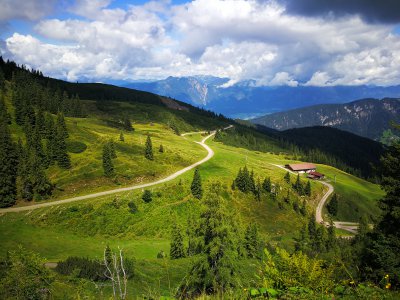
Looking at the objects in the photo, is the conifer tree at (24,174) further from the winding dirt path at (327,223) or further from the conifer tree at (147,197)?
the winding dirt path at (327,223)

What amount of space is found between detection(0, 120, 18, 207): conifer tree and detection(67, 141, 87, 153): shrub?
18.4m

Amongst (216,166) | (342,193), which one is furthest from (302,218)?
(342,193)


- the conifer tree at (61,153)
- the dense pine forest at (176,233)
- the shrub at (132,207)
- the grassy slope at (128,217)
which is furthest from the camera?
the conifer tree at (61,153)

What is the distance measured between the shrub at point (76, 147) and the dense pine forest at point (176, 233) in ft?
1.59

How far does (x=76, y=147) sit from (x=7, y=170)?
27107 millimetres

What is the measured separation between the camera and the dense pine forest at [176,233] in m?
10.3

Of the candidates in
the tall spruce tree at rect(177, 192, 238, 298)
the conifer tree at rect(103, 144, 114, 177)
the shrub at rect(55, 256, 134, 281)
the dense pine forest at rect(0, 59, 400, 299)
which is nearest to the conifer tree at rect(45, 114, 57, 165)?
the dense pine forest at rect(0, 59, 400, 299)

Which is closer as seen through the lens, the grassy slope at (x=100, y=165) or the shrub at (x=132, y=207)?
the shrub at (x=132, y=207)

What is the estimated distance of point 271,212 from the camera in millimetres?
113312

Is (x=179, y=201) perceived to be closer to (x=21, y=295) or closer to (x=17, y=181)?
(x=17, y=181)

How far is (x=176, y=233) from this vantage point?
187 feet

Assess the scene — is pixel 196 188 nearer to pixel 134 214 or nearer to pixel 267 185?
pixel 134 214

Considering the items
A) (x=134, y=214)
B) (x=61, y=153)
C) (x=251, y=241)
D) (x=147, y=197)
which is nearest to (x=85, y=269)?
(x=251, y=241)

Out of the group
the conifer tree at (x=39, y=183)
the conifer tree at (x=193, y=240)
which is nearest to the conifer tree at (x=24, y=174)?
the conifer tree at (x=39, y=183)
